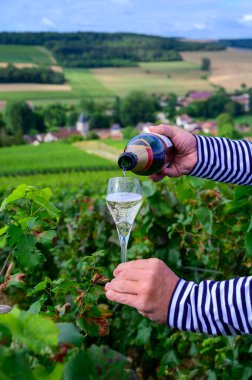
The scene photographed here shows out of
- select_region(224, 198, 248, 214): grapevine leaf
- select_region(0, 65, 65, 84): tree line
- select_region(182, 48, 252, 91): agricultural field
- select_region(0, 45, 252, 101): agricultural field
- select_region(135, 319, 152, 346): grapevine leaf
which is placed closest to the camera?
select_region(224, 198, 248, 214): grapevine leaf

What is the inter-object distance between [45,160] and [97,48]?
42.2 meters

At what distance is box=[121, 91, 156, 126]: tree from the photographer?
72.6 m

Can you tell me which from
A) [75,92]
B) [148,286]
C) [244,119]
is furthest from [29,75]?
[148,286]

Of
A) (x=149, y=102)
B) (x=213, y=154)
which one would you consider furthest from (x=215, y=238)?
(x=149, y=102)

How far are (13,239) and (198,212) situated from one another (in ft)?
6.05

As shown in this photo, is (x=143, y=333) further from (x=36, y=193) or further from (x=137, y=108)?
(x=137, y=108)

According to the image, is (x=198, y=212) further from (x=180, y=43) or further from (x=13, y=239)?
(x=180, y=43)

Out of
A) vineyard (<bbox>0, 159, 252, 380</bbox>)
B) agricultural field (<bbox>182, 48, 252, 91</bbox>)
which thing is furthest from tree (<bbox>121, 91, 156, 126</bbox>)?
vineyard (<bbox>0, 159, 252, 380</bbox>)

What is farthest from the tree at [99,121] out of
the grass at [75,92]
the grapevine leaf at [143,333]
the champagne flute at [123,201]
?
the champagne flute at [123,201]

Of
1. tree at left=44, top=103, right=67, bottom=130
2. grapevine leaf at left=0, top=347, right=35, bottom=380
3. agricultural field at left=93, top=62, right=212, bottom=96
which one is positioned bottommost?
tree at left=44, top=103, right=67, bottom=130

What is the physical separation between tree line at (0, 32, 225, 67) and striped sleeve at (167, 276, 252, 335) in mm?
83030

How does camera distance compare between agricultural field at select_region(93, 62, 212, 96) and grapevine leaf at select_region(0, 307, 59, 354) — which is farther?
agricultural field at select_region(93, 62, 212, 96)

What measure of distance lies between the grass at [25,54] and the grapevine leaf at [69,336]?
80252 millimetres

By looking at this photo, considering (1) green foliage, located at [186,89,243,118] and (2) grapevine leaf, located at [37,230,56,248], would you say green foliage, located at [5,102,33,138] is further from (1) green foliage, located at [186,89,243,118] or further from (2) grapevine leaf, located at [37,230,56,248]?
(2) grapevine leaf, located at [37,230,56,248]
